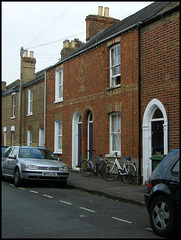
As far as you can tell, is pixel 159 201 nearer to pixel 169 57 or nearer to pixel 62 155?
pixel 169 57

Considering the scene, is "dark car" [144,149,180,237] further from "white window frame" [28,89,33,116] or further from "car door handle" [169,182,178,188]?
"white window frame" [28,89,33,116]

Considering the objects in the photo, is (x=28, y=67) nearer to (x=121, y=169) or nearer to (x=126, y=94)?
(x=126, y=94)

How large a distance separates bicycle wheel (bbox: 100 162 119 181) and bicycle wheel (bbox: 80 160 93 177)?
110 cm

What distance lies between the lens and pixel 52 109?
2183cm

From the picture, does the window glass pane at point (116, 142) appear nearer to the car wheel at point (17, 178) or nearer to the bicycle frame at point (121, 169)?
the bicycle frame at point (121, 169)

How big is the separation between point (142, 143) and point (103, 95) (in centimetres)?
374

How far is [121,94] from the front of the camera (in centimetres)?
1475

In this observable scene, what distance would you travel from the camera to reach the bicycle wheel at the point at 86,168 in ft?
53.9

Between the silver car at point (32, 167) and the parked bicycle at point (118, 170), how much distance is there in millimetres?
2495

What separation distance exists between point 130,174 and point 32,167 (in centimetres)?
393

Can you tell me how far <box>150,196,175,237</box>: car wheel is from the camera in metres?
5.86

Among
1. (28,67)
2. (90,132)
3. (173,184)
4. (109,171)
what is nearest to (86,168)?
(90,132)

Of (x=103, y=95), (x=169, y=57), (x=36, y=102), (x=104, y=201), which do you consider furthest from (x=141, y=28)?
(x=36, y=102)

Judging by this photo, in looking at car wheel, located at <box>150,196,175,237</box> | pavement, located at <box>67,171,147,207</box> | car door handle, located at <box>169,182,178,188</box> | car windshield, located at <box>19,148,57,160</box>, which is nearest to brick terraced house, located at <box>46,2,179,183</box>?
pavement, located at <box>67,171,147,207</box>
